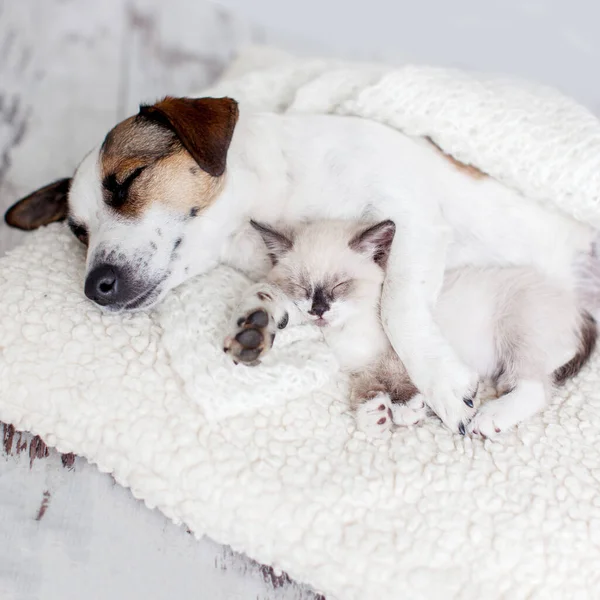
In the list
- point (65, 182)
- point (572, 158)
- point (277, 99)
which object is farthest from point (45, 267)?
point (572, 158)

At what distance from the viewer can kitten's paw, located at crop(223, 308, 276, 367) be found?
56.2 inches

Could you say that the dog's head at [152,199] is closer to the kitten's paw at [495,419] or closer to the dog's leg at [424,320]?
the dog's leg at [424,320]

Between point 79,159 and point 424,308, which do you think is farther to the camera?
point 79,159

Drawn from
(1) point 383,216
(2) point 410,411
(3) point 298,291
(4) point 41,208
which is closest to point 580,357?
(2) point 410,411

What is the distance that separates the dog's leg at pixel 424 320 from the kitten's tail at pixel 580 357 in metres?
0.29

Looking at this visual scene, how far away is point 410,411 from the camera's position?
4.99ft

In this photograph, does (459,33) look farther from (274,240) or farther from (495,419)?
(495,419)

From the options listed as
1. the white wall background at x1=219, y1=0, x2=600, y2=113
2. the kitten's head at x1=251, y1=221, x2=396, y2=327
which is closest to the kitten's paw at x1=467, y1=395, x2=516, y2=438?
the kitten's head at x1=251, y1=221, x2=396, y2=327

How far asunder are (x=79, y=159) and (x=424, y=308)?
1.51 m

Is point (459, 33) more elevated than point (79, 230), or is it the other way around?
point (459, 33)

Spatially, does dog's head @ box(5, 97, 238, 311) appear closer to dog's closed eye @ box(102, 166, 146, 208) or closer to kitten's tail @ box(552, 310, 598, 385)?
dog's closed eye @ box(102, 166, 146, 208)

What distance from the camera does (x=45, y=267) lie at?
5.62ft

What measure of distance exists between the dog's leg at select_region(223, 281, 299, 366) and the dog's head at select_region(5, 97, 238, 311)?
20 cm

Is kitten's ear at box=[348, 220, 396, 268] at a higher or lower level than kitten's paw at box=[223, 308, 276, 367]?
higher
